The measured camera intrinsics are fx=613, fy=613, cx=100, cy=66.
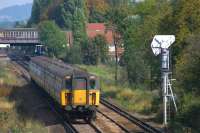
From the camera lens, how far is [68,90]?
29.0m

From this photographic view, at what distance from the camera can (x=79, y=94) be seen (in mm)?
28969

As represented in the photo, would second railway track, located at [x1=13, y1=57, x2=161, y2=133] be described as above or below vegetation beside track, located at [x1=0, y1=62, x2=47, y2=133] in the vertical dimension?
below

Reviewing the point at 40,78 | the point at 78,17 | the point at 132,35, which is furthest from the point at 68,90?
the point at 78,17

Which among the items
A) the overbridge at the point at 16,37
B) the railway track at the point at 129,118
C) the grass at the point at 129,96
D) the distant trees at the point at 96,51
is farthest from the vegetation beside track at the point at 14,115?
the overbridge at the point at 16,37

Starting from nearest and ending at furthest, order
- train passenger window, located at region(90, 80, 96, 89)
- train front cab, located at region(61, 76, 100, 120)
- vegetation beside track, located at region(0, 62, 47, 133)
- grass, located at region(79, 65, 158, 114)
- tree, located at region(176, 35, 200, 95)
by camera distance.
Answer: vegetation beside track, located at region(0, 62, 47, 133) < tree, located at region(176, 35, 200, 95) < train front cab, located at region(61, 76, 100, 120) < train passenger window, located at region(90, 80, 96, 89) < grass, located at region(79, 65, 158, 114)

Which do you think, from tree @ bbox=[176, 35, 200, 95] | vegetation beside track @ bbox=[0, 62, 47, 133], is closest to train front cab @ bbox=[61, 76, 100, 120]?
vegetation beside track @ bbox=[0, 62, 47, 133]

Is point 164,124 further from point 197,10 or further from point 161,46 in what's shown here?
point 197,10

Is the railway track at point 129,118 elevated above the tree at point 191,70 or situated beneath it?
situated beneath

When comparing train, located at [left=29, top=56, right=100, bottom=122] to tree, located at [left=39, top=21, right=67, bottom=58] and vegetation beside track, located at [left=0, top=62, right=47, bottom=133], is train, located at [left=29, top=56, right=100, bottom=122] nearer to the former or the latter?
vegetation beside track, located at [left=0, top=62, right=47, bottom=133]

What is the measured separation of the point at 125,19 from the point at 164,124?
1099 inches

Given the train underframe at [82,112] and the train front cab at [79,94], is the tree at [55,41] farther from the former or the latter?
the train front cab at [79,94]

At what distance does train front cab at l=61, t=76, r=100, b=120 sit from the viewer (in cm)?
2891

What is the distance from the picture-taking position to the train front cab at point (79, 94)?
2891cm

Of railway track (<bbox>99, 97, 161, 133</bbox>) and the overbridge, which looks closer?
railway track (<bbox>99, 97, 161, 133</bbox>)
